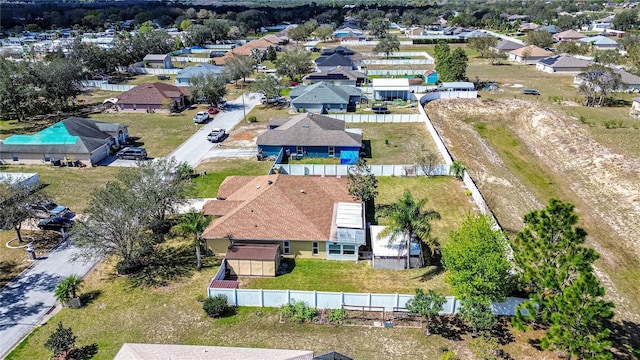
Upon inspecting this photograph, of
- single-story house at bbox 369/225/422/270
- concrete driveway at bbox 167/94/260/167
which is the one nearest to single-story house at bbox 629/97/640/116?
single-story house at bbox 369/225/422/270

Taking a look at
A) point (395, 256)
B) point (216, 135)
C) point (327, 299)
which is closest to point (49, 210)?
point (216, 135)

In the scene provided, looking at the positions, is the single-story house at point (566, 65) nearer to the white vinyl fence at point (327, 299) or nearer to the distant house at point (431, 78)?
the distant house at point (431, 78)

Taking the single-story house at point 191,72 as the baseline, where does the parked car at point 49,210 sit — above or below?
below

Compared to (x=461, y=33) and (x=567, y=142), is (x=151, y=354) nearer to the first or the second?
(x=567, y=142)

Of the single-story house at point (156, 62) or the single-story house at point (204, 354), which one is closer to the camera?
the single-story house at point (204, 354)

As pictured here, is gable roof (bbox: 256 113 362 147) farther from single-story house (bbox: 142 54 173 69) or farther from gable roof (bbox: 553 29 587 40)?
gable roof (bbox: 553 29 587 40)

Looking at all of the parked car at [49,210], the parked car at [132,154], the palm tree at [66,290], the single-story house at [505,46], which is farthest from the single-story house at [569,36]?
the palm tree at [66,290]

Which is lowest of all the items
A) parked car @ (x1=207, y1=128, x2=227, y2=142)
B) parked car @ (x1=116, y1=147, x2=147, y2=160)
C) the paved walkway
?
the paved walkway
